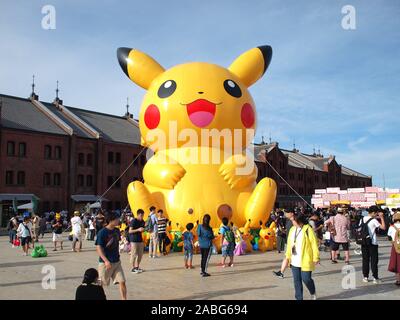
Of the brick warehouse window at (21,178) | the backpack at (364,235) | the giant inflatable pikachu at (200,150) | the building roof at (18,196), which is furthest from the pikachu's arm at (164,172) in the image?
the brick warehouse window at (21,178)

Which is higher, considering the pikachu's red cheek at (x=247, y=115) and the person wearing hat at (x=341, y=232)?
the pikachu's red cheek at (x=247, y=115)

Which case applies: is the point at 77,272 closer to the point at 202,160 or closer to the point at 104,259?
the point at 104,259

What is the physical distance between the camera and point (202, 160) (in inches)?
502

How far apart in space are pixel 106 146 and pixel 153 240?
2625 cm

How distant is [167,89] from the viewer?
501 inches

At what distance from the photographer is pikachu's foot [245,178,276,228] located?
41.6ft

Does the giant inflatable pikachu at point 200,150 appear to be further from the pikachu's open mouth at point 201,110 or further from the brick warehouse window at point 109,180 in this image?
the brick warehouse window at point 109,180

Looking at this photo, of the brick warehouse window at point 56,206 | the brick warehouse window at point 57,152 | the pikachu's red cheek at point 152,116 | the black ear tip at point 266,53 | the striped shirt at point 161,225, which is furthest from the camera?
the brick warehouse window at point 57,152

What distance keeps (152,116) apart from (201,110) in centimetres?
161

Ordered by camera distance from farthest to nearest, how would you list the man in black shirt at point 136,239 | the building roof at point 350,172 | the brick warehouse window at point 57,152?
the building roof at point 350,172 < the brick warehouse window at point 57,152 < the man in black shirt at point 136,239

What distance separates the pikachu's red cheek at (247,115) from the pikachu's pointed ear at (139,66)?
3.11 m

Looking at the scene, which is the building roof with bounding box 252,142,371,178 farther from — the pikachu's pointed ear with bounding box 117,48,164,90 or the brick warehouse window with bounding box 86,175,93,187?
the pikachu's pointed ear with bounding box 117,48,164,90

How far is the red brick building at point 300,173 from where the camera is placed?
52.4 meters
